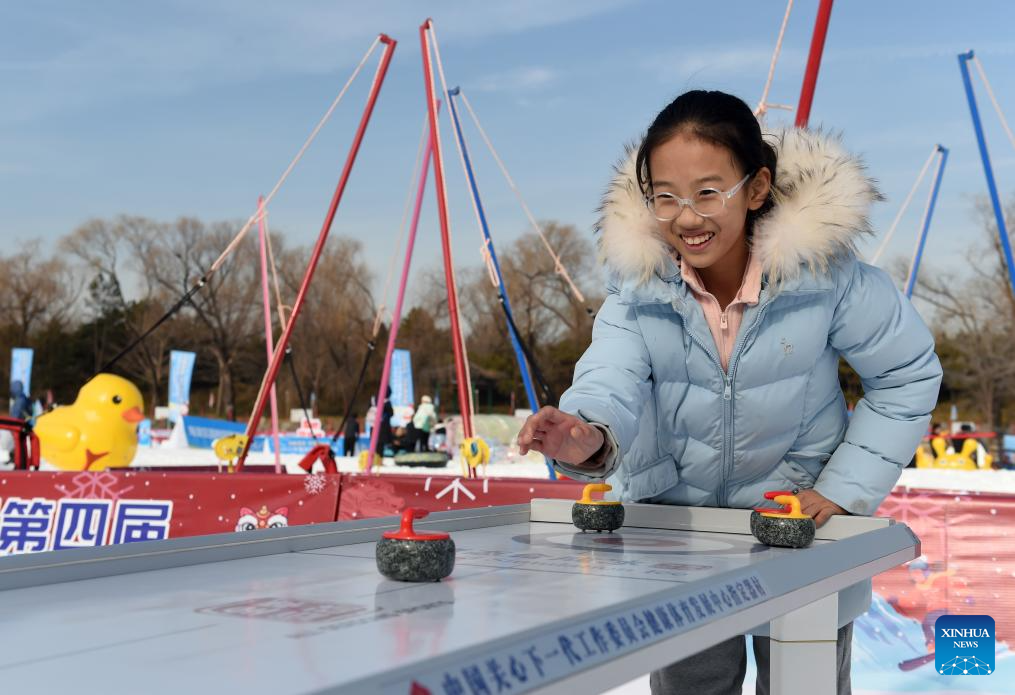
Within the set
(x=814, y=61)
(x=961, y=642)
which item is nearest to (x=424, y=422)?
(x=814, y=61)

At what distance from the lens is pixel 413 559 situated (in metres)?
1.04

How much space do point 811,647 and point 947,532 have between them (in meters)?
2.35

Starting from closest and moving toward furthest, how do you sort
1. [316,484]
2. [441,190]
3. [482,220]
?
[316,484] → [441,190] → [482,220]

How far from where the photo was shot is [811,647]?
1.26 metres

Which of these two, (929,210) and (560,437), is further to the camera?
(929,210)

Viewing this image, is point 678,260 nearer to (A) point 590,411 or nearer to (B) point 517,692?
(A) point 590,411

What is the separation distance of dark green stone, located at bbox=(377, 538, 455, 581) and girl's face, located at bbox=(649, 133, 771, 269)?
782 millimetres

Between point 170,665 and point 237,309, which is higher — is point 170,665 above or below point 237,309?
below

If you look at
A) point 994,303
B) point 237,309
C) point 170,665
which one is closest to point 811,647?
point 170,665

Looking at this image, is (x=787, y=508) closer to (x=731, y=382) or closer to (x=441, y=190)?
(x=731, y=382)

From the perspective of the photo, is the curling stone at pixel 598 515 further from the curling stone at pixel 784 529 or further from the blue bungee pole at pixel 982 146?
the blue bungee pole at pixel 982 146

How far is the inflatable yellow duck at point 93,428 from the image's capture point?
6891 millimetres

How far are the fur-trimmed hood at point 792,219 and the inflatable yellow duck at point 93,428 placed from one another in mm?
5848

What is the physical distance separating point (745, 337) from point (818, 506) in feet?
0.99
